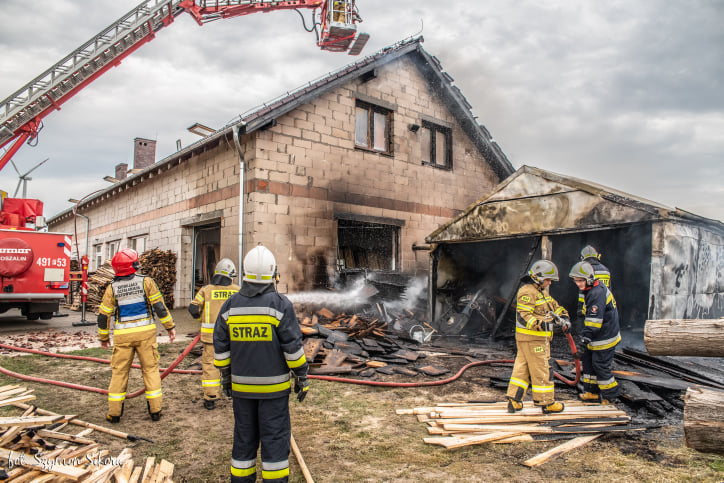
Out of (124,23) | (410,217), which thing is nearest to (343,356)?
(410,217)

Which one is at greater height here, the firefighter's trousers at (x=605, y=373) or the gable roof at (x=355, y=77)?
the gable roof at (x=355, y=77)

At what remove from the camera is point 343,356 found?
287 inches

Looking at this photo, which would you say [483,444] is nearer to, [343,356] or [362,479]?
[362,479]

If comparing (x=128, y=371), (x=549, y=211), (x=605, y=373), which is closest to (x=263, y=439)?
(x=128, y=371)

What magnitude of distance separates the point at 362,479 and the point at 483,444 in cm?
133

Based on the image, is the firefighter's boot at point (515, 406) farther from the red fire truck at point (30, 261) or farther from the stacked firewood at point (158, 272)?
the stacked firewood at point (158, 272)

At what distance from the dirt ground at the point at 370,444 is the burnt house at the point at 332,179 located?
495cm

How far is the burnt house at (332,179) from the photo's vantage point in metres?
10.2

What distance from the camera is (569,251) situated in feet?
40.5

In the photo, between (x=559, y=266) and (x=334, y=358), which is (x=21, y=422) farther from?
(x=559, y=266)

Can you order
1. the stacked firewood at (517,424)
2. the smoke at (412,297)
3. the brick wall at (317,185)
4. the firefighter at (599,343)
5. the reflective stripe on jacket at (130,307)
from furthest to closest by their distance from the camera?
the smoke at (412,297), the brick wall at (317,185), the firefighter at (599,343), the reflective stripe on jacket at (130,307), the stacked firewood at (517,424)

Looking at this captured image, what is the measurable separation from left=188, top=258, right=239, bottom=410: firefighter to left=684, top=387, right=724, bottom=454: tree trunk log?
14.5ft

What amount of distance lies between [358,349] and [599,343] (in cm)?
399

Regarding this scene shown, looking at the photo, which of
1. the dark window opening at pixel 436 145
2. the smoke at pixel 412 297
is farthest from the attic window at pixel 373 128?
the smoke at pixel 412 297
